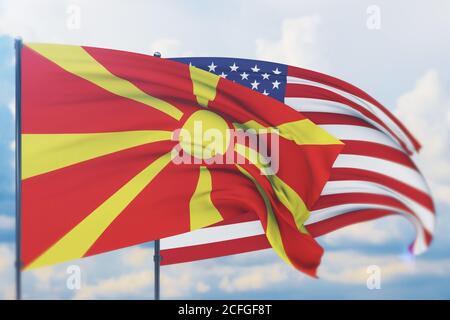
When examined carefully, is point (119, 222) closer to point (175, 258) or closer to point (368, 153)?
point (175, 258)

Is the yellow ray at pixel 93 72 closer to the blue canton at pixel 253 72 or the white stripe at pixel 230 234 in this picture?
the blue canton at pixel 253 72

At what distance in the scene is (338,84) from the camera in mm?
6629

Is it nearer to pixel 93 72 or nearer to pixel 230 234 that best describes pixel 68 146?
pixel 93 72

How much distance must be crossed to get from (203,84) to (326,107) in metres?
1.19

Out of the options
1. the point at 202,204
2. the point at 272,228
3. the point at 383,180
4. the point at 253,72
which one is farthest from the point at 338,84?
the point at 202,204

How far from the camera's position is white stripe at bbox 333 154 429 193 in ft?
21.7

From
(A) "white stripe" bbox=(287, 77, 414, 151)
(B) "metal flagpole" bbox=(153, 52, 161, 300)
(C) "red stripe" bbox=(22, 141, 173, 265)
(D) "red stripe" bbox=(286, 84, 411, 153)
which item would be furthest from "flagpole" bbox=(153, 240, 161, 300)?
(A) "white stripe" bbox=(287, 77, 414, 151)

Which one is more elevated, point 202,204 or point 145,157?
point 145,157

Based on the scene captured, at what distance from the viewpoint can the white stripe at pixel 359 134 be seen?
6656 mm

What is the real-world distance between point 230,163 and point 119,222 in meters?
1.05

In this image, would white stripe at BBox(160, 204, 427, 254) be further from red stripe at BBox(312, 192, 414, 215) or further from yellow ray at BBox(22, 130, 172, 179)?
yellow ray at BBox(22, 130, 172, 179)

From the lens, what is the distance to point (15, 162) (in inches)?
227

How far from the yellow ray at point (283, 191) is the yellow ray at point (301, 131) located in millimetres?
211

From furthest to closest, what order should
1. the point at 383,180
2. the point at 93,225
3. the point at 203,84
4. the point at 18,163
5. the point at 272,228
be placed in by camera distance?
the point at 383,180
the point at 272,228
the point at 203,84
the point at 93,225
the point at 18,163
